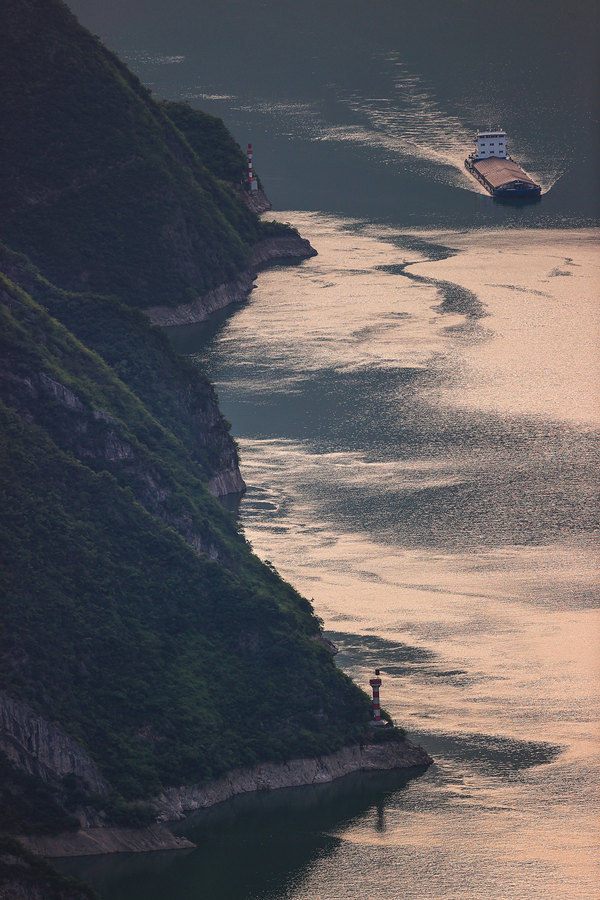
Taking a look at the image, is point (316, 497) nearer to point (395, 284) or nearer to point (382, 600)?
point (382, 600)

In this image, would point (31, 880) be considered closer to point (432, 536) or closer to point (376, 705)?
point (376, 705)

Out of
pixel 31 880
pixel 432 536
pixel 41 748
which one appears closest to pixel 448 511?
pixel 432 536

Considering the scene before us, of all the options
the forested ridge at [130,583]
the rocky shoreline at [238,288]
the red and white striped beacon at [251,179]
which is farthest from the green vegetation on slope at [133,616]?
the red and white striped beacon at [251,179]

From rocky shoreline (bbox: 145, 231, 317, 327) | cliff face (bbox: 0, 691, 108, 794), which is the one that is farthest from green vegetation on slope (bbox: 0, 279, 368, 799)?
rocky shoreline (bbox: 145, 231, 317, 327)

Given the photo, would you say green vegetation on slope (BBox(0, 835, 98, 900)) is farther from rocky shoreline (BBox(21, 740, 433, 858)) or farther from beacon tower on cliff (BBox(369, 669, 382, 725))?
beacon tower on cliff (BBox(369, 669, 382, 725))

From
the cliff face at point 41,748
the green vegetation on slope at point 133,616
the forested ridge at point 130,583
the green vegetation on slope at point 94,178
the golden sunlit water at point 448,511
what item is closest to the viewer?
the cliff face at point 41,748

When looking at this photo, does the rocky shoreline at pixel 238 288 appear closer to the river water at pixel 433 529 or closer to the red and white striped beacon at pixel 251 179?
the river water at pixel 433 529

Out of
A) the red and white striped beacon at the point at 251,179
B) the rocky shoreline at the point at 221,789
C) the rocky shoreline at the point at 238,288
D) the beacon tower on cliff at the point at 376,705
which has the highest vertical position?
the red and white striped beacon at the point at 251,179
